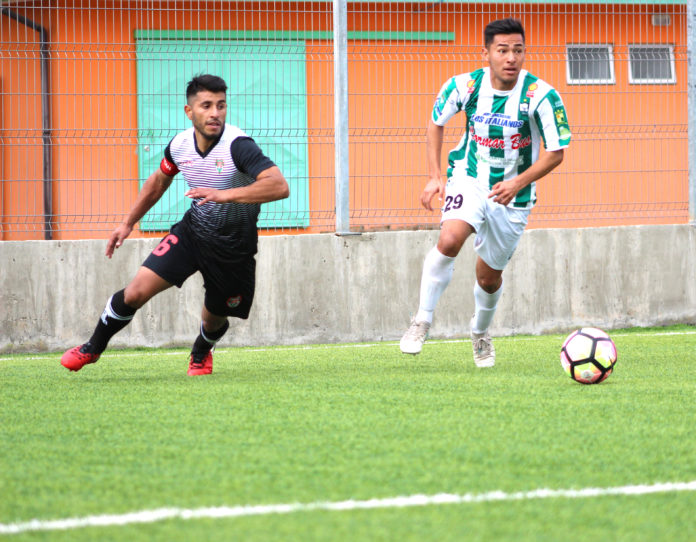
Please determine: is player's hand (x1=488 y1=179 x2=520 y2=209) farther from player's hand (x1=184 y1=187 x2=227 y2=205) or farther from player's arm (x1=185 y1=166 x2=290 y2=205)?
player's hand (x1=184 y1=187 x2=227 y2=205)

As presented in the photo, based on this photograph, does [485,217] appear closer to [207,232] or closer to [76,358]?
[207,232]

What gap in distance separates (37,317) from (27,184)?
3.74ft

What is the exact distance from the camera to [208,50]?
362 inches

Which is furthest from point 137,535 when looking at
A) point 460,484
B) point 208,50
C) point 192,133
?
point 208,50

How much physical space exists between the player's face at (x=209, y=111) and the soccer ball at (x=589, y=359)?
86.8 inches

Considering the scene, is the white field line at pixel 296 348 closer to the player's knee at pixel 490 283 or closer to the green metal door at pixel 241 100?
the green metal door at pixel 241 100

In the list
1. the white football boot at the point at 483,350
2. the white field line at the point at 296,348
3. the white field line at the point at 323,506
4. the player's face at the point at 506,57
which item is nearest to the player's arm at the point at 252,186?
the player's face at the point at 506,57

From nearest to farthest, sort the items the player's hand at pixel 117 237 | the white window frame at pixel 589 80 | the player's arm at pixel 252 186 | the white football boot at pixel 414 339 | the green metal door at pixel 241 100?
1. the player's arm at pixel 252 186
2. the white football boot at pixel 414 339
3. the player's hand at pixel 117 237
4. the green metal door at pixel 241 100
5. the white window frame at pixel 589 80

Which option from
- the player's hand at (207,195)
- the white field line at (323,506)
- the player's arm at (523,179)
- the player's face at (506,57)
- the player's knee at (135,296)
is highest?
the player's face at (506,57)

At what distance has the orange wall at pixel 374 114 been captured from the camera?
8.96 m

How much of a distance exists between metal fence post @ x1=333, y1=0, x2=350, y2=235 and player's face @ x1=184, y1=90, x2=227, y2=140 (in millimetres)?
3343

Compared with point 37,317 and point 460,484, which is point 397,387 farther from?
point 37,317

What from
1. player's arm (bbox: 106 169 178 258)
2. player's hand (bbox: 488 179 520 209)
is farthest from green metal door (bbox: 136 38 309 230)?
player's hand (bbox: 488 179 520 209)

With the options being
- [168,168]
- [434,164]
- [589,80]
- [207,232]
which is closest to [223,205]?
[207,232]
